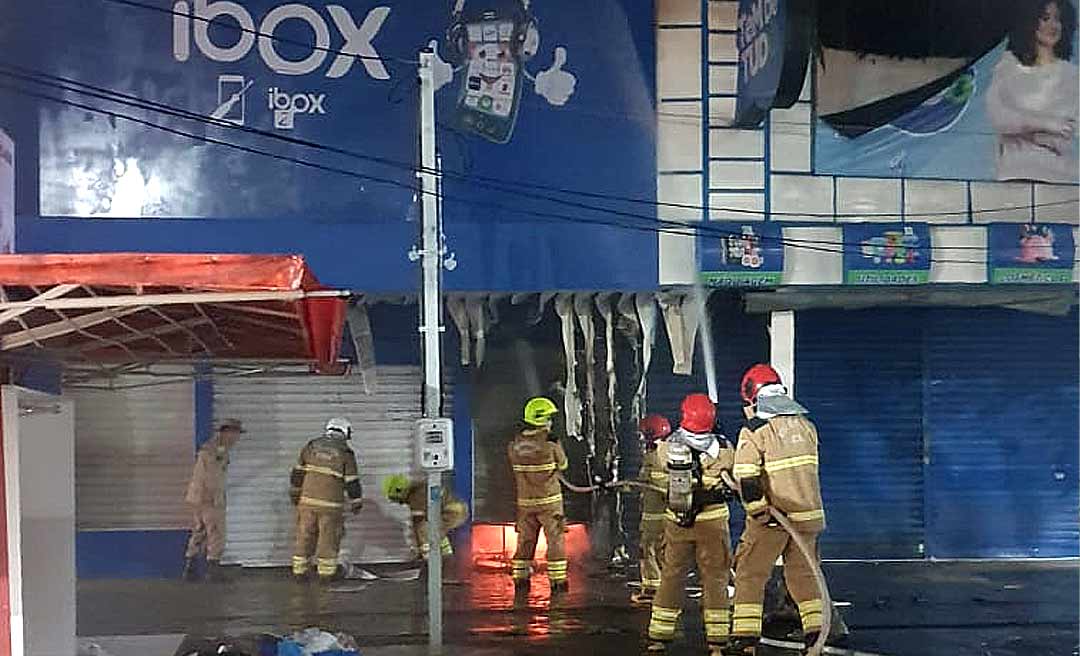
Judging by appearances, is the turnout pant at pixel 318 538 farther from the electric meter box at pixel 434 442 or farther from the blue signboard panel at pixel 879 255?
the blue signboard panel at pixel 879 255

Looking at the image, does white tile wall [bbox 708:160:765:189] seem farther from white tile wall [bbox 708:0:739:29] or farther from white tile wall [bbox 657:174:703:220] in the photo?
white tile wall [bbox 708:0:739:29]

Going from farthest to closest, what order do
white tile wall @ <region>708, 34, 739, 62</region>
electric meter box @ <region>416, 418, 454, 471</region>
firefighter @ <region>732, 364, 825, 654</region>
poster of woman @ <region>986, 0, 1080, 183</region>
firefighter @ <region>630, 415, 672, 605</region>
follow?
white tile wall @ <region>708, 34, 739, 62</region> → poster of woman @ <region>986, 0, 1080, 183</region> → firefighter @ <region>630, 415, 672, 605</region> → electric meter box @ <region>416, 418, 454, 471</region> → firefighter @ <region>732, 364, 825, 654</region>

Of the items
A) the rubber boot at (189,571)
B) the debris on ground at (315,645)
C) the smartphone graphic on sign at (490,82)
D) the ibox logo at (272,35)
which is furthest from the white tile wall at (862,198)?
the rubber boot at (189,571)

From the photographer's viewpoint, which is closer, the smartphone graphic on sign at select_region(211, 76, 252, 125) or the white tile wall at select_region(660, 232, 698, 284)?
the smartphone graphic on sign at select_region(211, 76, 252, 125)

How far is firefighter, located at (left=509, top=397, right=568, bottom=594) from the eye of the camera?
30.9 ft

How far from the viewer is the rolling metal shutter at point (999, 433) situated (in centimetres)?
1125

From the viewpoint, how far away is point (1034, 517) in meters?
11.4

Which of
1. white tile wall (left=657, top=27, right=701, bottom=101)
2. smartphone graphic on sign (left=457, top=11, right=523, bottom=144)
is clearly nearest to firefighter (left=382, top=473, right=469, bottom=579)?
smartphone graphic on sign (left=457, top=11, right=523, bottom=144)

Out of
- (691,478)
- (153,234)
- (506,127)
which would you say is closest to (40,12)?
(153,234)

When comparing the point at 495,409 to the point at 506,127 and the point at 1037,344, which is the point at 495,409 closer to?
the point at 506,127

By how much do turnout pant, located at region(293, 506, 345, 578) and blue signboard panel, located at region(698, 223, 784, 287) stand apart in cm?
371

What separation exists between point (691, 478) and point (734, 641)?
99 centimetres

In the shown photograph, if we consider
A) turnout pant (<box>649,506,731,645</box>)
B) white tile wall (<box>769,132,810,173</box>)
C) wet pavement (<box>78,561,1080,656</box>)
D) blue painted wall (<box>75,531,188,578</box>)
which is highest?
white tile wall (<box>769,132,810,173</box>)

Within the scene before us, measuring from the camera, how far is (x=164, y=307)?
513 centimetres
